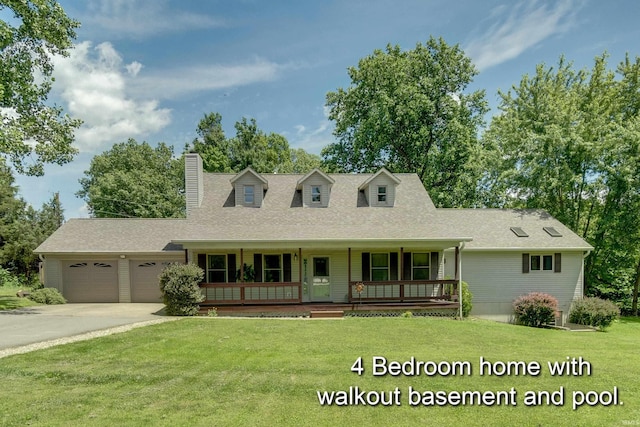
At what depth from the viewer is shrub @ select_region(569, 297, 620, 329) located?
1553 centimetres

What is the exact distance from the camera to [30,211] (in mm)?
31547

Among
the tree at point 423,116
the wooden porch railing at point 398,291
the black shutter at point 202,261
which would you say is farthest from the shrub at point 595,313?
the black shutter at point 202,261

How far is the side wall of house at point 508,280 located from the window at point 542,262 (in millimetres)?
194

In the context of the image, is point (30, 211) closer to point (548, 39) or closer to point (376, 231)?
point (376, 231)

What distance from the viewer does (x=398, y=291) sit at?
15672 millimetres

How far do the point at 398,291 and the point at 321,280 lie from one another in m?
3.48

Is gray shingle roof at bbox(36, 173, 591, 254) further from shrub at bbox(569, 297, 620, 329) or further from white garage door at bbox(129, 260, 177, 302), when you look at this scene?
shrub at bbox(569, 297, 620, 329)

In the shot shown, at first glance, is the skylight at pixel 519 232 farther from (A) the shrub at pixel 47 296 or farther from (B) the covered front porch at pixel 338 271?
(A) the shrub at pixel 47 296

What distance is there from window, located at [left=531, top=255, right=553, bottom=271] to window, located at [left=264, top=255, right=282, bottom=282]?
480 inches

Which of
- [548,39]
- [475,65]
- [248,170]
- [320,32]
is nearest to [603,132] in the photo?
[548,39]

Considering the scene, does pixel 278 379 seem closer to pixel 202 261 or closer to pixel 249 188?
pixel 202 261

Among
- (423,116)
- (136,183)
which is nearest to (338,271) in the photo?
(423,116)

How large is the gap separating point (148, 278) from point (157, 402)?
46.0 ft

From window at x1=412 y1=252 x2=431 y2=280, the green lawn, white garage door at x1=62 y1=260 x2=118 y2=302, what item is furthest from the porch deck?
white garage door at x1=62 y1=260 x2=118 y2=302
